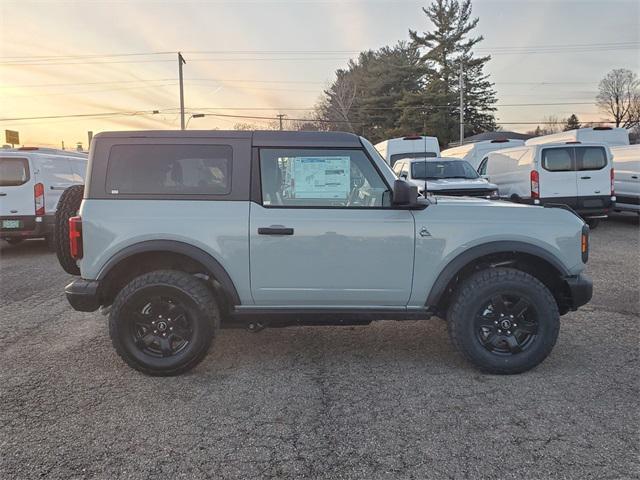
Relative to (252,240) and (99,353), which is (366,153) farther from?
(99,353)

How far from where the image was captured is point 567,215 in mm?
3656

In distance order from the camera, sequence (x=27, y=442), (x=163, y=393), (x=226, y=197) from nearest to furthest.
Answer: (x=27, y=442)
(x=163, y=393)
(x=226, y=197)

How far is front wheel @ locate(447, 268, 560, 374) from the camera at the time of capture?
3521 millimetres

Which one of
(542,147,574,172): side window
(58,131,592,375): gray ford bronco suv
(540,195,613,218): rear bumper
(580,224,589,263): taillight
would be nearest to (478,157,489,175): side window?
(542,147,574,172): side window

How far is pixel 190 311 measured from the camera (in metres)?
3.55

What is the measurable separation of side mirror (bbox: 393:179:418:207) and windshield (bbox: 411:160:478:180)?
7.11m

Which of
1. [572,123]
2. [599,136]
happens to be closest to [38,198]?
[599,136]

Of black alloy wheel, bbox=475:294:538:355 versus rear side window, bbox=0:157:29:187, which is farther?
rear side window, bbox=0:157:29:187

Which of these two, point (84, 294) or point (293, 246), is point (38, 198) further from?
point (293, 246)

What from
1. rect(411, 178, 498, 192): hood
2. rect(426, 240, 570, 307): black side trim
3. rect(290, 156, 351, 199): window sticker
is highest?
rect(411, 178, 498, 192): hood

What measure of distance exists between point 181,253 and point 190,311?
1.47ft

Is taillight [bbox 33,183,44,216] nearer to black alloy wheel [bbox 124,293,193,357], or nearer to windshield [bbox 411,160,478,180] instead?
black alloy wheel [bbox 124,293,193,357]

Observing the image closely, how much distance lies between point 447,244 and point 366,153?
0.94m

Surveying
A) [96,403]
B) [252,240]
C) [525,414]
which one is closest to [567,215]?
[525,414]
